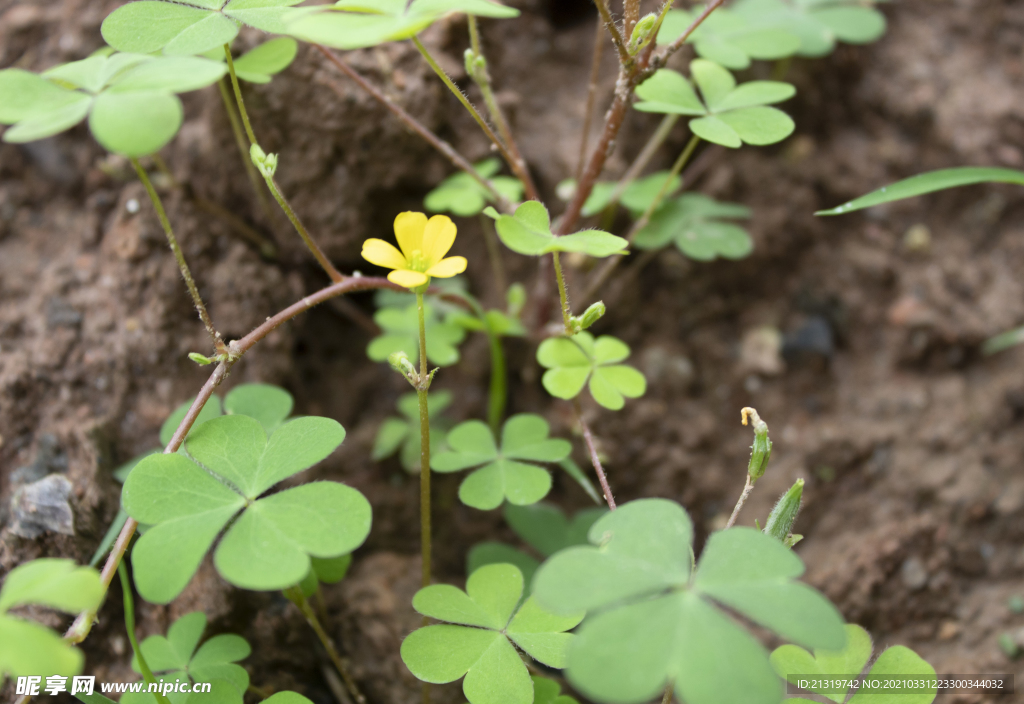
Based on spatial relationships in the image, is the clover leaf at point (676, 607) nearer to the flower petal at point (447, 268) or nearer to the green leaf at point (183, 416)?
the flower petal at point (447, 268)

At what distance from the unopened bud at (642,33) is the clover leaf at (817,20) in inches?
46.4

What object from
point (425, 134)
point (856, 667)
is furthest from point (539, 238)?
point (856, 667)

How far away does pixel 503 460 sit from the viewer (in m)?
1.93

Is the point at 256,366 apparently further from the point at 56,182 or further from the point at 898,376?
the point at 898,376

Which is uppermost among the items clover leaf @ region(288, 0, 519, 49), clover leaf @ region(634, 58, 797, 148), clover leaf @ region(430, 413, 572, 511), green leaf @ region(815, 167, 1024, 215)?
clover leaf @ region(288, 0, 519, 49)

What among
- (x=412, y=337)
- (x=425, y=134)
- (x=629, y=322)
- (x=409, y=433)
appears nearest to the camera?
(x=425, y=134)

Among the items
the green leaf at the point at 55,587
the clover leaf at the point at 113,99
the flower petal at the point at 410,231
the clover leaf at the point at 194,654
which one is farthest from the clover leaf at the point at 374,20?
the clover leaf at the point at 194,654

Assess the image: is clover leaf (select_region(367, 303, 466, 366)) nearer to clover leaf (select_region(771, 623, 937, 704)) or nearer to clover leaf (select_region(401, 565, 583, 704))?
clover leaf (select_region(401, 565, 583, 704))

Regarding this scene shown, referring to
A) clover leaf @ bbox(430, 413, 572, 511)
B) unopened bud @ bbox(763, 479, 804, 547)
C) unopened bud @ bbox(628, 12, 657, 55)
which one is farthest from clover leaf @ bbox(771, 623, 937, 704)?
unopened bud @ bbox(628, 12, 657, 55)

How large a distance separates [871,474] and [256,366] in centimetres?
219

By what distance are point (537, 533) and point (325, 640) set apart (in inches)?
28.9

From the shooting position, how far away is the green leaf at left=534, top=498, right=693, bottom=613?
1.11m

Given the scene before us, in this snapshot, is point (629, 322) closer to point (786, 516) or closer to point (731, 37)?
point (731, 37)

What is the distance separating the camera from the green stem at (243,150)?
205 cm
